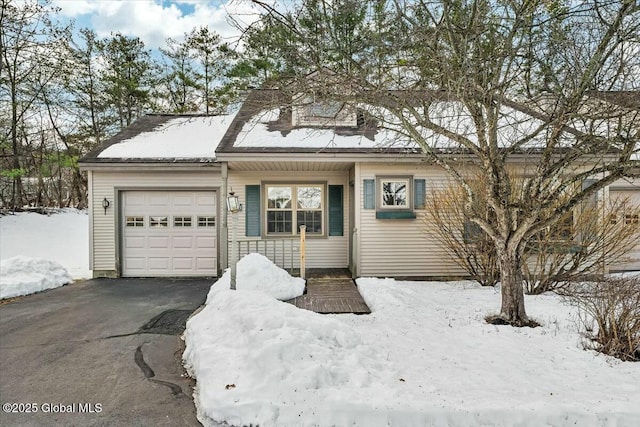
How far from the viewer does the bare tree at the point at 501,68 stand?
395cm

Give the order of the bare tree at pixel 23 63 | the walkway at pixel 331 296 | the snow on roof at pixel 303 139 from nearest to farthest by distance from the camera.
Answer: the walkway at pixel 331 296
the snow on roof at pixel 303 139
the bare tree at pixel 23 63

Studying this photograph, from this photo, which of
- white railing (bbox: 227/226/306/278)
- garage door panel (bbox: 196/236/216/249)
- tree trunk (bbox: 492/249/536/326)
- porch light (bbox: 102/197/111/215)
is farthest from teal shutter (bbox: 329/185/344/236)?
porch light (bbox: 102/197/111/215)

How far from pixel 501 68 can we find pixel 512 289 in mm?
2867

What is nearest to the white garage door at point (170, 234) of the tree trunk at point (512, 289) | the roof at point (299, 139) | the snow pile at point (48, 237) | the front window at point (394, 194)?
the roof at point (299, 139)

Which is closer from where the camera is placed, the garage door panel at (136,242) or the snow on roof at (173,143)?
the snow on roof at (173,143)

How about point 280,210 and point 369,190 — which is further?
point 280,210

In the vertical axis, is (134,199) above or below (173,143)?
below

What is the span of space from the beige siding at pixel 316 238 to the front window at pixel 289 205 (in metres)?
0.19

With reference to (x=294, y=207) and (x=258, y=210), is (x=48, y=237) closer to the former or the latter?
(x=258, y=210)

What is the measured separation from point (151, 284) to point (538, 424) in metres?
7.98

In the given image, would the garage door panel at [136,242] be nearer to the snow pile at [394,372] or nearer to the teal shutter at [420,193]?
the snow pile at [394,372]

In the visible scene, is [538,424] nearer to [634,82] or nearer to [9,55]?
[634,82]

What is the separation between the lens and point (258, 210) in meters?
8.88

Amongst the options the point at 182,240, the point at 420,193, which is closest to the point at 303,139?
the point at 420,193
